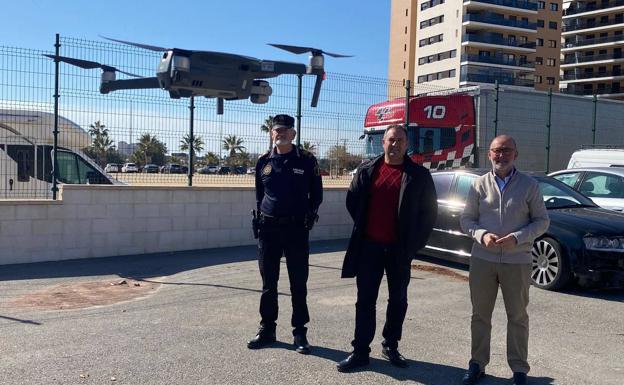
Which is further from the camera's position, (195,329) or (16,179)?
(16,179)

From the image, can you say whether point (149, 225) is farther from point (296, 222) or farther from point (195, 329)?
point (296, 222)

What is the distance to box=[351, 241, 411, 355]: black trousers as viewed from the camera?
454 centimetres

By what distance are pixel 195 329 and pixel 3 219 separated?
186 inches

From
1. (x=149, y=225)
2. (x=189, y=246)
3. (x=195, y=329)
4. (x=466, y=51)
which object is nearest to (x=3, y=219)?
(x=149, y=225)

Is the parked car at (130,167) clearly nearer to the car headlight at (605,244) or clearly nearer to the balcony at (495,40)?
the car headlight at (605,244)

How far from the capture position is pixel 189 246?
10242 mm

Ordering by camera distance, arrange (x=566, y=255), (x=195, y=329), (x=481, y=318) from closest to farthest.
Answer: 1. (x=481, y=318)
2. (x=195, y=329)
3. (x=566, y=255)

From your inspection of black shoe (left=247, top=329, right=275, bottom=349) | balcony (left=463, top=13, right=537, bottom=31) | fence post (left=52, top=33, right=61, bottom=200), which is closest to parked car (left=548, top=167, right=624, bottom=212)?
black shoe (left=247, top=329, right=275, bottom=349)

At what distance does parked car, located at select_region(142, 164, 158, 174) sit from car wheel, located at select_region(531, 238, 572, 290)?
235 inches

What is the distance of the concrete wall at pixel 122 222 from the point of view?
8797 mm

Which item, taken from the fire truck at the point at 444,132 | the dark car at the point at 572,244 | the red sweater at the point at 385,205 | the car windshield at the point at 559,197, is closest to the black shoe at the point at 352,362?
the red sweater at the point at 385,205

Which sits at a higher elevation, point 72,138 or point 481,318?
point 72,138

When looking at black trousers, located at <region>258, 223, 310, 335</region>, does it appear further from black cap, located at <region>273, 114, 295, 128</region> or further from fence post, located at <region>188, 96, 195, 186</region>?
fence post, located at <region>188, 96, 195, 186</region>

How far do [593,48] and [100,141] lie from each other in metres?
81.5
